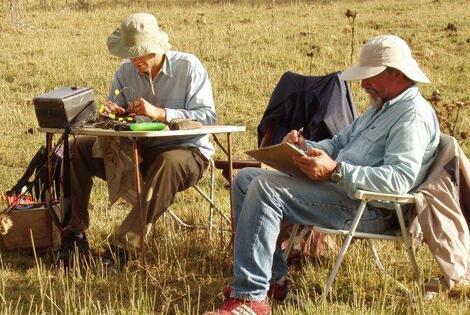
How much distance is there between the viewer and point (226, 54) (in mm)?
13375

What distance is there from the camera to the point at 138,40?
5.26 m

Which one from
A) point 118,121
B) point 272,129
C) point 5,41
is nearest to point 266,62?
point 5,41

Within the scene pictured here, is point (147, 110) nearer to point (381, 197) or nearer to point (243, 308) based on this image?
point (243, 308)

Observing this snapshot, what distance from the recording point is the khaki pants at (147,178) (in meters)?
5.01

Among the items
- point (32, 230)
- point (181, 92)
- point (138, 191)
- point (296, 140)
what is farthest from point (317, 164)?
point (32, 230)

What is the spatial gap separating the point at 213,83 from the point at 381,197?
7.65 m

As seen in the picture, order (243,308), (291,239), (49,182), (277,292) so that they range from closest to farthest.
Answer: (243,308) → (277,292) → (291,239) → (49,182)

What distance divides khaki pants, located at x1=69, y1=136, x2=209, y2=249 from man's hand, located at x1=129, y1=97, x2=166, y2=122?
8.5 inches

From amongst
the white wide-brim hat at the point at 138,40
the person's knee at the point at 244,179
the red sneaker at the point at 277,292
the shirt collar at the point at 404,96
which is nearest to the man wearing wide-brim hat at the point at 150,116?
the white wide-brim hat at the point at 138,40

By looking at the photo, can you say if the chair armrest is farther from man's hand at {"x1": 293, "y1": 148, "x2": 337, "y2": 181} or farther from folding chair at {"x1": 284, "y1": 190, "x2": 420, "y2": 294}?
man's hand at {"x1": 293, "y1": 148, "x2": 337, "y2": 181}

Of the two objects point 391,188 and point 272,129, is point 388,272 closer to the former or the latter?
point 391,188

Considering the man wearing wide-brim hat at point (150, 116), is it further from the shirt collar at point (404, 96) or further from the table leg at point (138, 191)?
the shirt collar at point (404, 96)

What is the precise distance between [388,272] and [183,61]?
1823 mm

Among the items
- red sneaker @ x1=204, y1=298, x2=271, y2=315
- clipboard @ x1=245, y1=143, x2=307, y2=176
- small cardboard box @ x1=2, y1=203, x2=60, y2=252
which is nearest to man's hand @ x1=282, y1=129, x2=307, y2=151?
clipboard @ x1=245, y1=143, x2=307, y2=176
